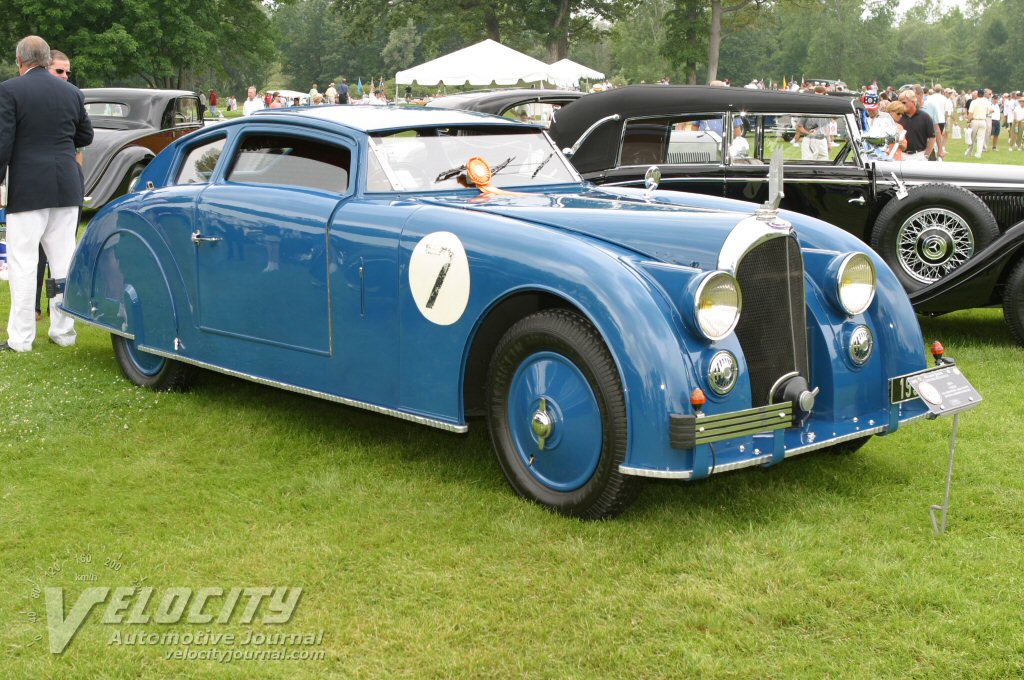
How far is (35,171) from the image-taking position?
22.6 feet

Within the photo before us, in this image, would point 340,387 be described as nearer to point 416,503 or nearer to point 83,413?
point 416,503

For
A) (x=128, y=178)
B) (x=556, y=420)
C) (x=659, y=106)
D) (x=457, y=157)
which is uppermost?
(x=659, y=106)

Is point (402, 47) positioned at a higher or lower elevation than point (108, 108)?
higher

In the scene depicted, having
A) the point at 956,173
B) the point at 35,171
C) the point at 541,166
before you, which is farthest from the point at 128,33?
→ the point at 541,166

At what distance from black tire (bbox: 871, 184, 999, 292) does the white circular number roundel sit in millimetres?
4555

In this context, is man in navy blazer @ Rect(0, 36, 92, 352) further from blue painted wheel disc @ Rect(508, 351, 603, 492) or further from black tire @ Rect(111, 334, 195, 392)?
blue painted wheel disc @ Rect(508, 351, 603, 492)

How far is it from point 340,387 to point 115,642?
1.80 metres

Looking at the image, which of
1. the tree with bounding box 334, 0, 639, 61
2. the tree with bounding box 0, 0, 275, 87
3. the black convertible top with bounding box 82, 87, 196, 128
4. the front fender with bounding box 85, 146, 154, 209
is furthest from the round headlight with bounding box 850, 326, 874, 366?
the tree with bounding box 334, 0, 639, 61

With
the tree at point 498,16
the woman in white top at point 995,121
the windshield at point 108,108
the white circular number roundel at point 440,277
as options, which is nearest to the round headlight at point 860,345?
the white circular number roundel at point 440,277

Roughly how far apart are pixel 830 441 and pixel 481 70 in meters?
25.3

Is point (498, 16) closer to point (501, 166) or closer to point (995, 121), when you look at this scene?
point (995, 121)

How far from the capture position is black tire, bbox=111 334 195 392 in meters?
6.15

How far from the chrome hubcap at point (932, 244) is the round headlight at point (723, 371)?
14.5ft

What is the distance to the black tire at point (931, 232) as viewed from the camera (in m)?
7.75
